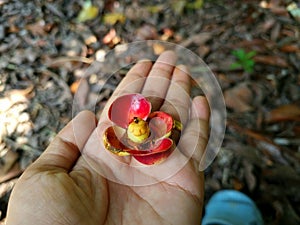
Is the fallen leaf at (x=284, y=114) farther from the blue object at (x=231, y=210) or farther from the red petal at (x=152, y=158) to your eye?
the red petal at (x=152, y=158)

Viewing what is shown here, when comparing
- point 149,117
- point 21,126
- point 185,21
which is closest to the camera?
point 149,117

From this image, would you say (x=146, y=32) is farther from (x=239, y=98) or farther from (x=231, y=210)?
(x=231, y=210)

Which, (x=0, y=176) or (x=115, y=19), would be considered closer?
(x=0, y=176)

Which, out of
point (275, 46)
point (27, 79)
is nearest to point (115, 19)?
point (27, 79)

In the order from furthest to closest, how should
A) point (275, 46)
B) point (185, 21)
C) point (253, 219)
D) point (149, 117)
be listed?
point (185, 21) < point (275, 46) < point (253, 219) < point (149, 117)

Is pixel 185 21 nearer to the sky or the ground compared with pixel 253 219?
nearer to the sky

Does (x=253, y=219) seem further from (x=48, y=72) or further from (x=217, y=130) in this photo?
(x=48, y=72)

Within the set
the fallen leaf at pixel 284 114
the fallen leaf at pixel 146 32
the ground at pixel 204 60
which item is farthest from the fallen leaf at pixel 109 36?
the fallen leaf at pixel 284 114
